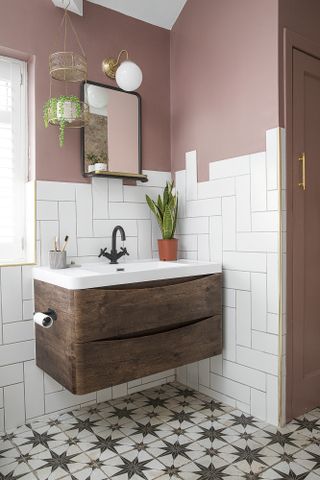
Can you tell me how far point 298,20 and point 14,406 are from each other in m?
2.71

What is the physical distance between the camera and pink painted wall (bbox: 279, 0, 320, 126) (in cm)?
217

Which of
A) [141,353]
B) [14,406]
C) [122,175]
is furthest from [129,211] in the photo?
[14,406]

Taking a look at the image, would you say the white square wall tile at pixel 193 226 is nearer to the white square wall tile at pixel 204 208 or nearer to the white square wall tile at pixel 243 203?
the white square wall tile at pixel 204 208

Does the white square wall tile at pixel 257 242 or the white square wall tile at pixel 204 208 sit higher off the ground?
the white square wall tile at pixel 204 208

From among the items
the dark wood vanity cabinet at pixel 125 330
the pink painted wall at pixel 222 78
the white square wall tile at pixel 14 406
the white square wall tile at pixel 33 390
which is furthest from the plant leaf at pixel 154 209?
the white square wall tile at pixel 14 406

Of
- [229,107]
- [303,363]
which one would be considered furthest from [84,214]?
[303,363]

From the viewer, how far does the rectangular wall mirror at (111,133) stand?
8.29ft

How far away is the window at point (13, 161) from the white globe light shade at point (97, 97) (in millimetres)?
391

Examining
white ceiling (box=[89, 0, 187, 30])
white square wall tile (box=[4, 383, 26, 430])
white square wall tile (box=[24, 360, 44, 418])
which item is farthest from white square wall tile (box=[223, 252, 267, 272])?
white ceiling (box=[89, 0, 187, 30])

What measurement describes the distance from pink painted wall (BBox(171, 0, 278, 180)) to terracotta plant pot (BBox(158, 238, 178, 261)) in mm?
496

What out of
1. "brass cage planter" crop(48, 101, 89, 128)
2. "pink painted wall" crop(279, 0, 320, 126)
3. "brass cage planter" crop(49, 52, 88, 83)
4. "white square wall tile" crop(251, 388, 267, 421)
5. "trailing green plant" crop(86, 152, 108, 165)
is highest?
"pink painted wall" crop(279, 0, 320, 126)

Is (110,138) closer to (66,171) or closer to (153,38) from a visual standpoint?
(66,171)

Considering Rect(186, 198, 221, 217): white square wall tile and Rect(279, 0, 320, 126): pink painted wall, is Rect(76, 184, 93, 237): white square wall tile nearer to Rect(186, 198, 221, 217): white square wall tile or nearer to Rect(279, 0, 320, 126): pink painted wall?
Rect(186, 198, 221, 217): white square wall tile

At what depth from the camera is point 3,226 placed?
2.39m
